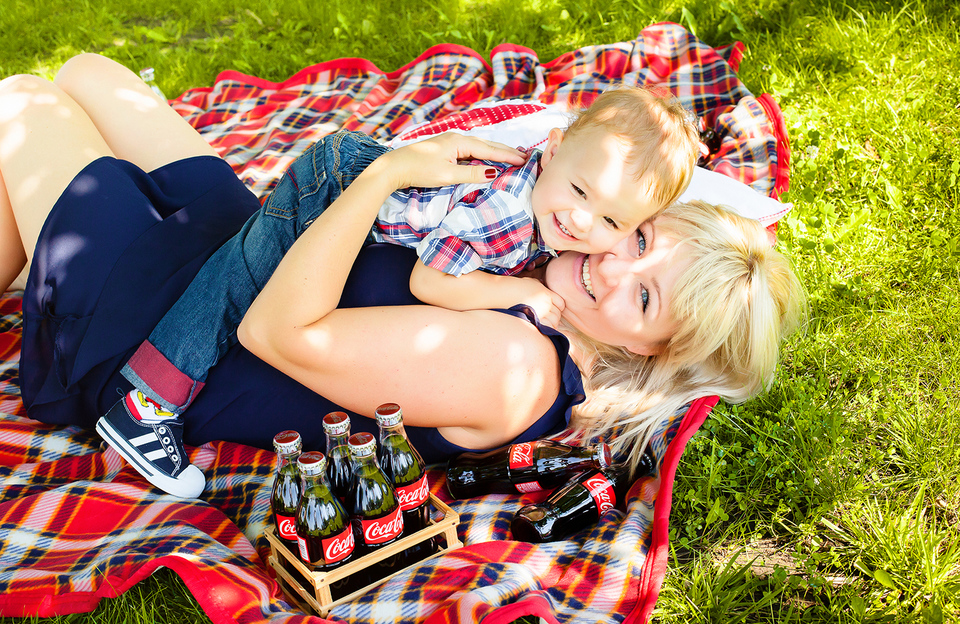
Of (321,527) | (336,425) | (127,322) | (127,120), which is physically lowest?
(321,527)

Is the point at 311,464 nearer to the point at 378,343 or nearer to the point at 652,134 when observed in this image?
the point at 378,343

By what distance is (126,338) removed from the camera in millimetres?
2764

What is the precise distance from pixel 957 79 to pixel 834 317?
2.41 m

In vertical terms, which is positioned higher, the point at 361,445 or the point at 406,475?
the point at 361,445

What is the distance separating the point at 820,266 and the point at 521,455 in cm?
208

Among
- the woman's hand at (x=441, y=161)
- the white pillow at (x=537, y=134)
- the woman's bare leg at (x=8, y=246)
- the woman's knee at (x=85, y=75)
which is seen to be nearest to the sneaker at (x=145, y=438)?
the woman's bare leg at (x=8, y=246)

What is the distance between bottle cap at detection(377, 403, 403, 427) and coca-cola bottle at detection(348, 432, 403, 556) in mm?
78

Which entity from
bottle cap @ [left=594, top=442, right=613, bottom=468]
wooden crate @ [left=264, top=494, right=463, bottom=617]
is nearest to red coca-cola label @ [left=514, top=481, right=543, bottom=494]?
bottle cap @ [left=594, top=442, right=613, bottom=468]

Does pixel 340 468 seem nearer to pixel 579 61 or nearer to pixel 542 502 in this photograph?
pixel 542 502

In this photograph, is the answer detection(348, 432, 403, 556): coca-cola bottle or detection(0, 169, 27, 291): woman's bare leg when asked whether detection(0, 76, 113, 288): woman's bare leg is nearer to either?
detection(0, 169, 27, 291): woman's bare leg

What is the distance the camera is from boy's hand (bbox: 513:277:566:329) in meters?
2.75

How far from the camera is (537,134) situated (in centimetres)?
394

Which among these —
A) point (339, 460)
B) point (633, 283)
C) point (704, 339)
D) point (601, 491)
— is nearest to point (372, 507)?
point (339, 460)

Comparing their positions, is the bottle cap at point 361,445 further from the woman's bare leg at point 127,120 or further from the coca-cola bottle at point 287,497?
the woman's bare leg at point 127,120
